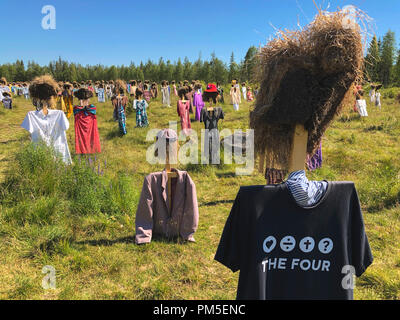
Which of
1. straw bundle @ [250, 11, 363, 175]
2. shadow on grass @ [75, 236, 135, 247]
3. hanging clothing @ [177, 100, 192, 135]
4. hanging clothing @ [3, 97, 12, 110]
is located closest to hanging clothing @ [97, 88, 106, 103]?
hanging clothing @ [3, 97, 12, 110]

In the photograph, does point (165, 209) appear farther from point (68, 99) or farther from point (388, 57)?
point (388, 57)

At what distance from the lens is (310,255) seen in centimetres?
136

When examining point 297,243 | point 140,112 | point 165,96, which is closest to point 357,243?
point 297,243

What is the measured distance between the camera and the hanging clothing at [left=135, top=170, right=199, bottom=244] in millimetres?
3555

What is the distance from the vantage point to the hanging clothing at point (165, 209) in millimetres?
3555

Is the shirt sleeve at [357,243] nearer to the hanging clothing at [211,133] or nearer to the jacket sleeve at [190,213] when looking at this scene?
the jacket sleeve at [190,213]

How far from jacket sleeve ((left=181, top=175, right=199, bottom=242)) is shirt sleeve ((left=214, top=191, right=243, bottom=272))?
2186 millimetres

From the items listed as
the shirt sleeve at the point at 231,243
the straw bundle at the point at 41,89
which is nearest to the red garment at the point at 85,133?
the straw bundle at the point at 41,89

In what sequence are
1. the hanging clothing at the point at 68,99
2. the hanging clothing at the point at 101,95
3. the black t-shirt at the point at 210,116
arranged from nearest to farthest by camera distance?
the black t-shirt at the point at 210,116 → the hanging clothing at the point at 68,99 → the hanging clothing at the point at 101,95

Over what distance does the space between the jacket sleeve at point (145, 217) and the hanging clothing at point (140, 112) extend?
8.42 m

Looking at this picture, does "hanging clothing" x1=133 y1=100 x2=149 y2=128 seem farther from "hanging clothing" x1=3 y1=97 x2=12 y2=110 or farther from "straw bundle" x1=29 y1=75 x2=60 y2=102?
"hanging clothing" x1=3 y1=97 x2=12 y2=110
